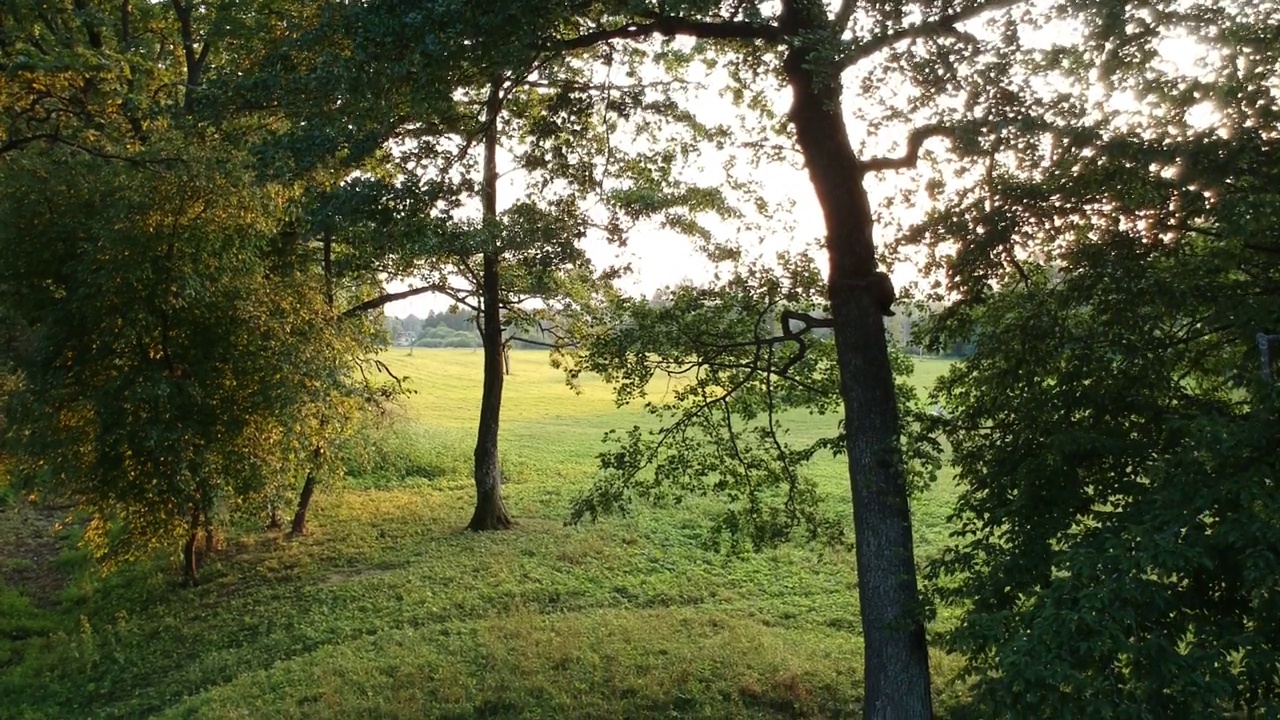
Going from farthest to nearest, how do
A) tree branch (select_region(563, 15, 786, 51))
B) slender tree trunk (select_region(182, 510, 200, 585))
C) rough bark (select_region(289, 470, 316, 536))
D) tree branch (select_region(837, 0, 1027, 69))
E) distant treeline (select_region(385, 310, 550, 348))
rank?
distant treeline (select_region(385, 310, 550, 348))
rough bark (select_region(289, 470, 316, 536))
slender tree trunk (select_region(182, 510, 200, 585))
tree branch (select_region(563, 15, 786, 51))
tree branch (select_region(837, 0, 1027, 69))

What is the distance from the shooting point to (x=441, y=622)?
1295 centimetres

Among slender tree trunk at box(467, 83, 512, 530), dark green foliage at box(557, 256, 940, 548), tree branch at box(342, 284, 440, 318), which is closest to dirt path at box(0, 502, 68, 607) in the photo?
tree branch at box(342, 284, 440, 318)

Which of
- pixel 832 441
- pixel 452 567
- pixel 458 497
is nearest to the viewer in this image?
pixel 832 441

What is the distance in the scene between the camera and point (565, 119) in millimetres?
10266

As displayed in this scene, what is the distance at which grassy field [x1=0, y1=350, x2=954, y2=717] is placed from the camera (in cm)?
964

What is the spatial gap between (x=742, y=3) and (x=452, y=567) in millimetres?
12290

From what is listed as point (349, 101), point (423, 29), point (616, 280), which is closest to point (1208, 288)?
point (423, 29)

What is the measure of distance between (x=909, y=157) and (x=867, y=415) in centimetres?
263

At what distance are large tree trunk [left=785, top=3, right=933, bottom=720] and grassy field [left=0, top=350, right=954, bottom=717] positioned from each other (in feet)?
6.15

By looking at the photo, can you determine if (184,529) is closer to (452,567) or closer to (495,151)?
(452,567)

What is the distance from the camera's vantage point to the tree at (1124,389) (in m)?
4.43

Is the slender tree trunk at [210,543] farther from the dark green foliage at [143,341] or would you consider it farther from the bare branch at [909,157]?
the bare branch at [909,157]

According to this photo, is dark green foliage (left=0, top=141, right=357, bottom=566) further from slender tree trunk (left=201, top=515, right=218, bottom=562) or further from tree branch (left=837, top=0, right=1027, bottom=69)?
tree branch (left=837, top=0, right=1027, bottom=69)

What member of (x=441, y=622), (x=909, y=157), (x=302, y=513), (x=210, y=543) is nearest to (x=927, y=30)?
(x=909, y=157)
